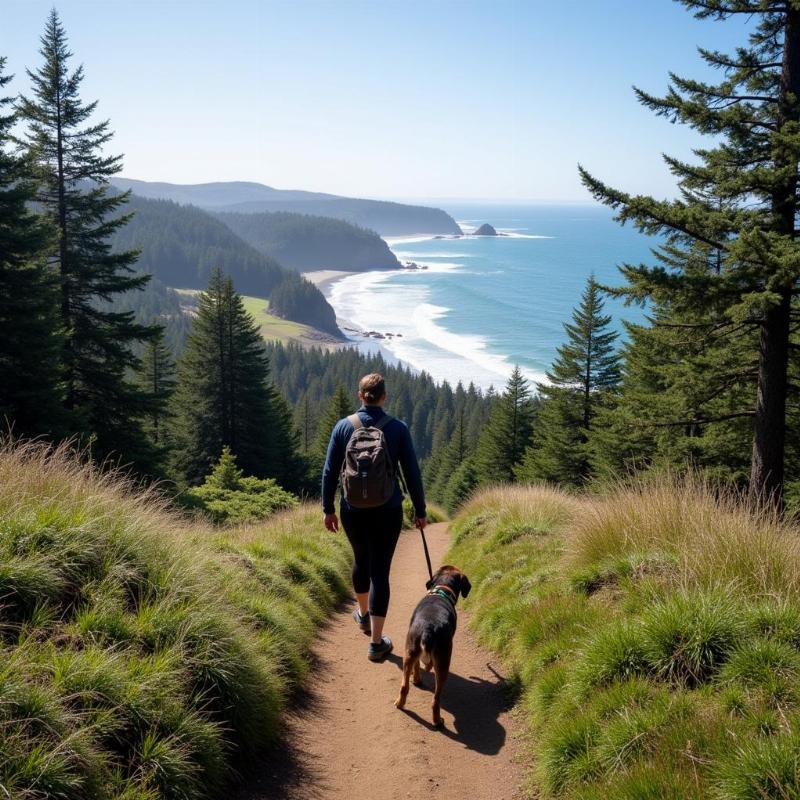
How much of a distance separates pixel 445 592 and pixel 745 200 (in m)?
7.71

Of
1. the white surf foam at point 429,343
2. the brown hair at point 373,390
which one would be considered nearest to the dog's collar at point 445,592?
the brown hair at point 373,390

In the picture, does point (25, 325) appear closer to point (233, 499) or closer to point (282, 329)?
point (233, 499)

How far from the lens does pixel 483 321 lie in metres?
139

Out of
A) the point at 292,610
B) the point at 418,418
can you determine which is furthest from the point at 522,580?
the point at 418,418

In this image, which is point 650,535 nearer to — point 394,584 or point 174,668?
point 174,668

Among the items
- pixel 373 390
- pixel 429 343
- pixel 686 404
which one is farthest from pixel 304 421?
pixel 373 390

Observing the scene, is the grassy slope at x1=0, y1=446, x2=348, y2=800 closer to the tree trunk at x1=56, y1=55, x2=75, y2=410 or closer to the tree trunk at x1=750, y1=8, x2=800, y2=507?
the tree trunk at x1=750, y1=8, x2=800, y2=507

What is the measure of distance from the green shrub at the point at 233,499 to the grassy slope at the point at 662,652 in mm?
7616

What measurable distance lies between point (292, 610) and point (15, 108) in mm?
19955

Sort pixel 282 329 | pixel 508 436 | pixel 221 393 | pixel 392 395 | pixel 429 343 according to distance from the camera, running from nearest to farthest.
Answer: pixel 221 393 → pixel 508 436 → pixel 392 395 → pixel 429 343 → pixel 282 329

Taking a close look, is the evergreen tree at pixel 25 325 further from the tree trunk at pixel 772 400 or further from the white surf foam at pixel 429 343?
the white surf foam at pixel 429 343

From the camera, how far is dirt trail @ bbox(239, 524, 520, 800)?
3.61 m

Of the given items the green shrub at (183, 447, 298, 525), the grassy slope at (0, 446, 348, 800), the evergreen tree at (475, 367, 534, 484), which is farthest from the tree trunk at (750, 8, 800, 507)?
the evergreen tree at (475, 367, 534, 484)

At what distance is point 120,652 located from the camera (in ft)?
10.7
